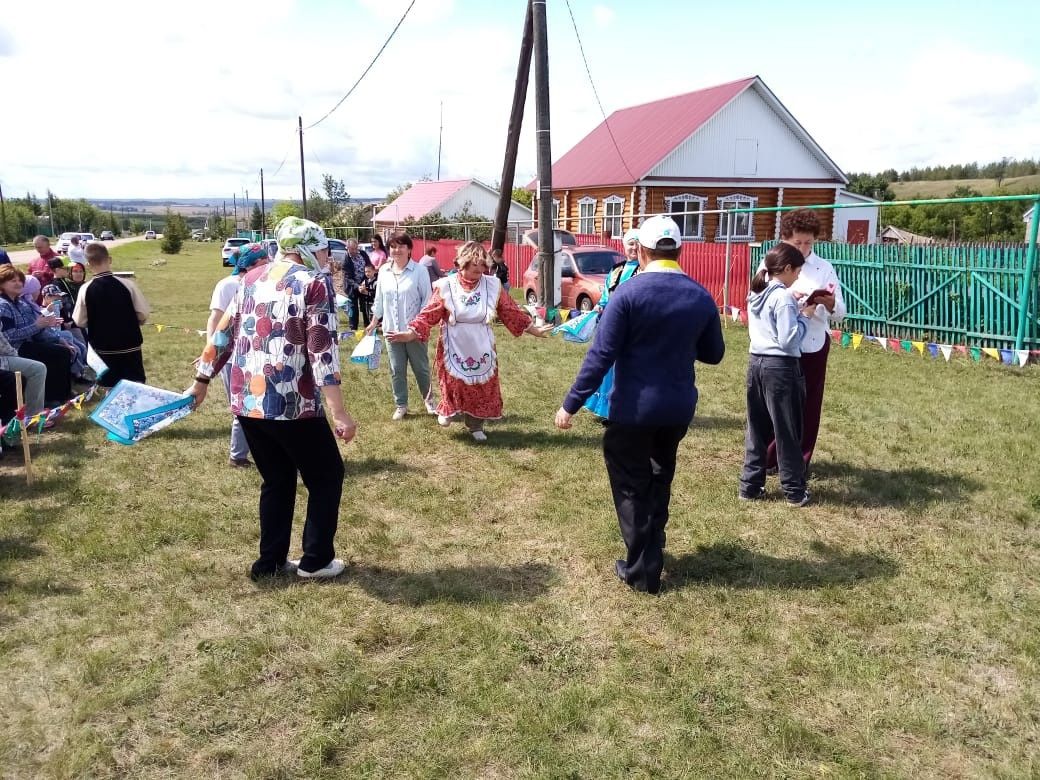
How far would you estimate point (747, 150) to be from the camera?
27.6 m

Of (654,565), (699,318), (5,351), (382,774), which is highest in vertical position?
(699,318)

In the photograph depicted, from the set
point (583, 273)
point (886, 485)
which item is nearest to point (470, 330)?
point (886, 485)

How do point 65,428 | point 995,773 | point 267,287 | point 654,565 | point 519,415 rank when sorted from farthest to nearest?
point 519,415
point 65,428
point 654,565
point 267,287
point 995,773

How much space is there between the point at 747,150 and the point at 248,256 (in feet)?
84.0

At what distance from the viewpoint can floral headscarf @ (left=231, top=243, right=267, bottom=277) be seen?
5004mm

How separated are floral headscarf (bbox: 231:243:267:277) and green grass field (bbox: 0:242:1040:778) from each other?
170 cm

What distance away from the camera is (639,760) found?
9.82 feet

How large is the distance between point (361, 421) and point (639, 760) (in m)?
5.56

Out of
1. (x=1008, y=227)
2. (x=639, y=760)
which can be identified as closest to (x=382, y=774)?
(x=639, y=760)

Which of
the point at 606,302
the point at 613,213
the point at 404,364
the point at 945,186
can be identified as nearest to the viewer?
the point at 606,302

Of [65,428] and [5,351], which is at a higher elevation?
[5,351]

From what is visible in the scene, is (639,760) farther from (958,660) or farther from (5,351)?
(5,351)

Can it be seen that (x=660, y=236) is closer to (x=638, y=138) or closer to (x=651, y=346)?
(x=651, y=346)

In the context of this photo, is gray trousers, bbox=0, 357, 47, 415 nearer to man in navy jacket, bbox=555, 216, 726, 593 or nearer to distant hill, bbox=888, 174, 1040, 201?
man in navy jacket, bbox=555, 216, 726, 593
